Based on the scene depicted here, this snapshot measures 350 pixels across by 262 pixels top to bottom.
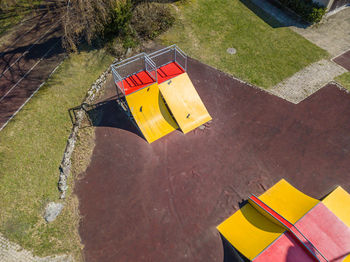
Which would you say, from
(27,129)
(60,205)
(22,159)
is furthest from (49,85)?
(60,205)

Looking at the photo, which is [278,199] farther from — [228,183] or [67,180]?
[67,180]

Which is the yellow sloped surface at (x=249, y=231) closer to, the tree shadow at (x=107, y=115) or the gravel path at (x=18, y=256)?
the tree shadow at (x=107, y=115)

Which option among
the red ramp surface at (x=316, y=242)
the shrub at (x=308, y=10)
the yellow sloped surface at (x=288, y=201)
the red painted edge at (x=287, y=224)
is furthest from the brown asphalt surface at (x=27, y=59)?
the shrub at (x=308, y=10)

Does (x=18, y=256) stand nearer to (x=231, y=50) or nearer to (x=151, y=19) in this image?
(x=151, y=19)

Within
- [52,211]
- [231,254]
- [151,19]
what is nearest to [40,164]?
[52,211]

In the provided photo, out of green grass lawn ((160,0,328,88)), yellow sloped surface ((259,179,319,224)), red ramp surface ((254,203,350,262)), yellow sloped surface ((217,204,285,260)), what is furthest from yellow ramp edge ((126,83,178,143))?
red ramp surface ((254,203,350,262))
